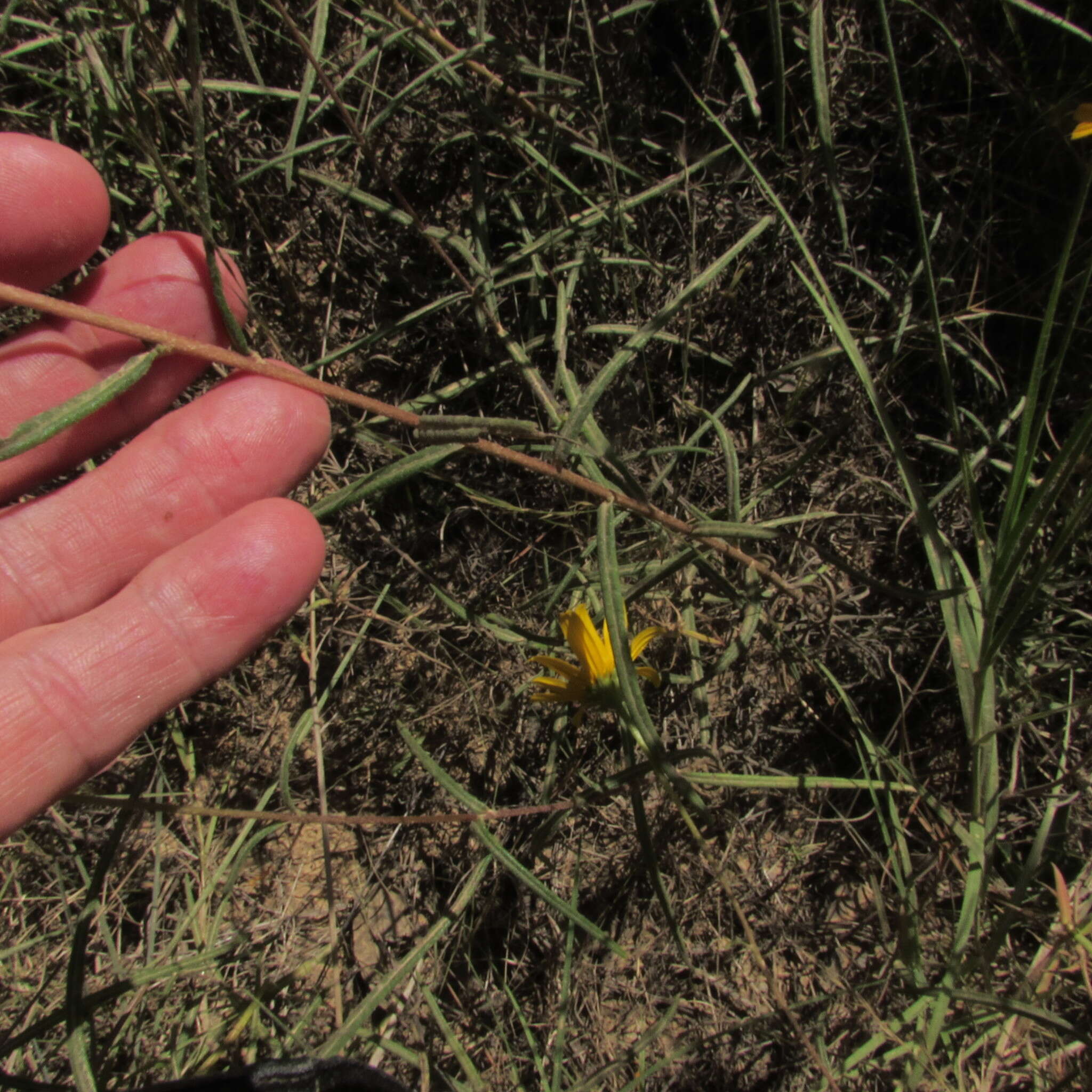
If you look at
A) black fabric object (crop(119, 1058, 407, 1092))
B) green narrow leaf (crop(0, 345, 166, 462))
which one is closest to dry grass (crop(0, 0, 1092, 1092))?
black fabric object (crop(119, 1058, 407, 1092))

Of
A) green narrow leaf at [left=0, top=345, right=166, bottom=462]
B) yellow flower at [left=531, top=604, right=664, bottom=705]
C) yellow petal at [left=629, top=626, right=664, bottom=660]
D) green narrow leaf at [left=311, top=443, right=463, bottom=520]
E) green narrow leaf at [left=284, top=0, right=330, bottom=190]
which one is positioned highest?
green narrow leaf at [left=284, top=0, right=330, bottom=190]

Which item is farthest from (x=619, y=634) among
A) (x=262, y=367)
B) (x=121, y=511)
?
(x=121, y=511)

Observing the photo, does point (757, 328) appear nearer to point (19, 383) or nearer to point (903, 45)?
point (903, 45)

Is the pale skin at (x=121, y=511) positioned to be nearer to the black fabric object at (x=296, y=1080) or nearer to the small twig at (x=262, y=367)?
the small twig at (x=262, y=367)

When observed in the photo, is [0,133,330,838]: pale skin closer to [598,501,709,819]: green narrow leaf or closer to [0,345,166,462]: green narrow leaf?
[0,345,166,462]: green narrow leaf

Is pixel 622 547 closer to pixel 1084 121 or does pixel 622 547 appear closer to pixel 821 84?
pixel 821 84
